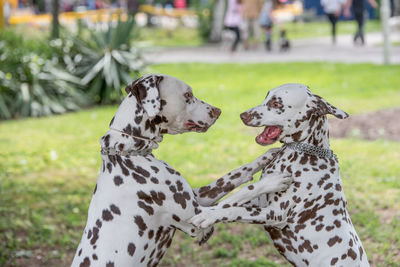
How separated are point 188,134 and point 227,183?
7.05 meters

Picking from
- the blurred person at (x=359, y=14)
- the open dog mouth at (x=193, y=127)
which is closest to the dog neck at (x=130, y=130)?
the open dog mouth at (x=193, y=127)

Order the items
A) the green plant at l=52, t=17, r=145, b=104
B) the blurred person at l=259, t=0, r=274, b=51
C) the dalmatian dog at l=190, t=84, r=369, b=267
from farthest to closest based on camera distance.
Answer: the blurred person at l=259, t=0, r=274, b=51 → the green plant at l=52, t=17, r=145, b=104 → the dalmatian dog at l=190, t=84, r=369, b=267

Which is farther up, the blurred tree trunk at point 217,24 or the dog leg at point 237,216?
the dog leg at point 237,216

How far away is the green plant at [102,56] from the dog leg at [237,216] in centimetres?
1000

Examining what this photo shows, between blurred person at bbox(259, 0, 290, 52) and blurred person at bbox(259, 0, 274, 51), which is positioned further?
blurred person at bbox(259, 0, 274, 51)

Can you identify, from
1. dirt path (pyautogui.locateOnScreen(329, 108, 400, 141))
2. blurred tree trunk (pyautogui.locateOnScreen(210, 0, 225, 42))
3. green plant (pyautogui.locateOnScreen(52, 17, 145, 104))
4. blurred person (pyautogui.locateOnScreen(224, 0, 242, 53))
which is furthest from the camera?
blurred tree trunk (pyautogui.locateOnScreen(210, 0, 225, 42))

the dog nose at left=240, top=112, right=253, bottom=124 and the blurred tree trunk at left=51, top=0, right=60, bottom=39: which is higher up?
the dog nose at left=240, top=112, right=253, bottom=124

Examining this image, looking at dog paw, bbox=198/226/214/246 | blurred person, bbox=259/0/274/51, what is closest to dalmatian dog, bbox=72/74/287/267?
dog paw, bbox=198/226/214/246

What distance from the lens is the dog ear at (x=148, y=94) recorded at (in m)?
3.16

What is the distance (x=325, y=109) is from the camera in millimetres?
3234

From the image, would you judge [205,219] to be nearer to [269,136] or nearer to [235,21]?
[269,136]

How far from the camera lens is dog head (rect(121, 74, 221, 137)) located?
3.19 m

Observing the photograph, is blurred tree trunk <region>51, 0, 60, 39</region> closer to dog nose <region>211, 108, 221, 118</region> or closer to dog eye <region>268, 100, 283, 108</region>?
dog nose <region>211, 108, 221, 118</region>

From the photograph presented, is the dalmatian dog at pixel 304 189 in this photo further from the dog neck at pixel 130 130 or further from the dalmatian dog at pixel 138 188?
the dog neck at pixel 130 130
